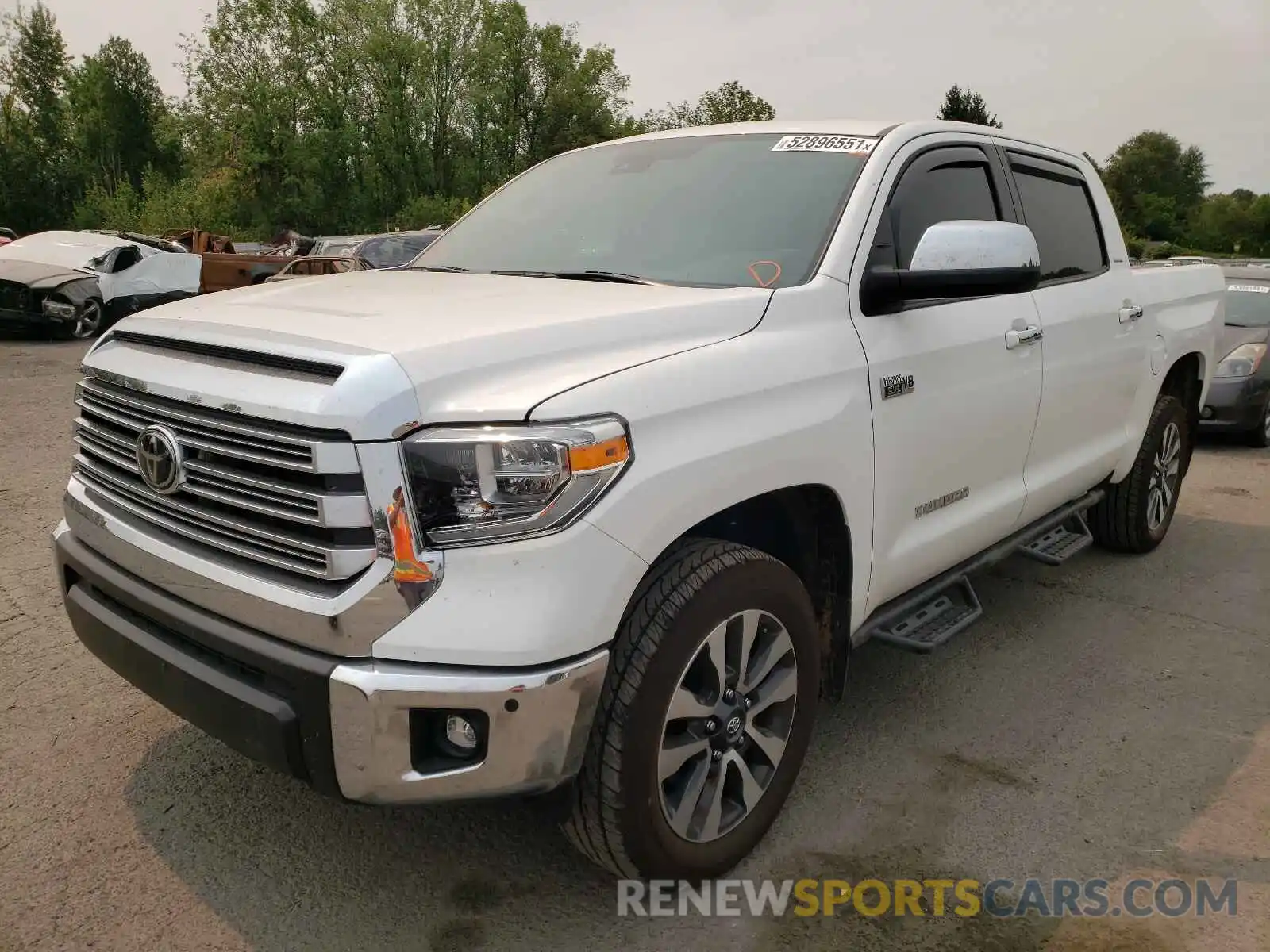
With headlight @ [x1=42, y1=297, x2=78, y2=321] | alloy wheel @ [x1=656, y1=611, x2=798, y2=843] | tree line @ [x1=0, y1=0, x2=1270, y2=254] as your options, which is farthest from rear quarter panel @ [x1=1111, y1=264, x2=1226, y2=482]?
tree line @ [x1=0, y1=0, x2=1270, y2=254]

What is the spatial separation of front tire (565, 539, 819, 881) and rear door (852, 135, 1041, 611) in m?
0.48

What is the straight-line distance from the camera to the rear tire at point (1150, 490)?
16.1 feet

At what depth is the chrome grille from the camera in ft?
6.40

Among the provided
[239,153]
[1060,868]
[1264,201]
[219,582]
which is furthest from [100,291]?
[1264,201]

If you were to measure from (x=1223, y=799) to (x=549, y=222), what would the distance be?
2.80 m

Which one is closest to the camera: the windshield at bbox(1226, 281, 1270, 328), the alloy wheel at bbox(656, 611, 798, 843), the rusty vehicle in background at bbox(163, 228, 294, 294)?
the alloy wheel at bbox(656, 611, 798, 843)

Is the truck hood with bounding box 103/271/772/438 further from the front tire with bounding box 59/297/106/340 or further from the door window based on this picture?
the front tire with bounding box 59/297/106/340

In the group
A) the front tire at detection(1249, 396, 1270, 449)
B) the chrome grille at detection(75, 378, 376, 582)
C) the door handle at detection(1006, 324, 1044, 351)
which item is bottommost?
the front tire at detection(1249, 396, 1270, 449)

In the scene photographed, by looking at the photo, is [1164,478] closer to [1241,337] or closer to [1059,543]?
[1059,543]

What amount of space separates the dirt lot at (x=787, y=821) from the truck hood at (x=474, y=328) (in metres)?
1.26

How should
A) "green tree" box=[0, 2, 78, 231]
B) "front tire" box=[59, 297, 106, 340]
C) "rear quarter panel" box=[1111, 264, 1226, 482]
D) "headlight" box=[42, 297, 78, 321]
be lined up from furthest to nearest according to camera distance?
"green tree" box=[0, 2, 78, 231], "front tire" box=[59, 297, 106, 340], "headlight" box=[42, 297, 78, 321], "rear quarter panel" box=[1111, 264, 1226, 482]

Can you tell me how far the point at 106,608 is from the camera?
249 centimetres

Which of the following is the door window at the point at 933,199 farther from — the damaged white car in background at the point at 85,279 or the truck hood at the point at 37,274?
the truck hood at the point at 37,274

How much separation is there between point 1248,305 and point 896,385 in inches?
315
